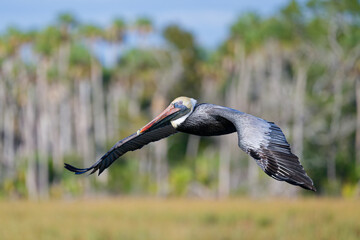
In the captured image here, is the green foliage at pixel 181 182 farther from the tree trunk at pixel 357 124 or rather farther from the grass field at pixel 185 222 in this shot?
the grass field at pixel 185 222

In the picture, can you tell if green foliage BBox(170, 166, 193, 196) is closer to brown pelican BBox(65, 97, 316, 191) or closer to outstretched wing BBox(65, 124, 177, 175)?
outstretched wing BBox(65, 124, 177, 175)

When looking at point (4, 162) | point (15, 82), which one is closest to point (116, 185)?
point (4, 162)

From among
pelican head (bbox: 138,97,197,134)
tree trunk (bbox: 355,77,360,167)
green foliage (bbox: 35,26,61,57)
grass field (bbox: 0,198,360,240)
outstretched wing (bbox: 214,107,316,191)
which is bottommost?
grass field (bbox: 0,198,360,240)

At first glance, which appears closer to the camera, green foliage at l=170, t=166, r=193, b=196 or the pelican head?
the pelican head

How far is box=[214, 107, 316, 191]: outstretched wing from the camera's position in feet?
13.5

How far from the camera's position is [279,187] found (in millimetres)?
34438

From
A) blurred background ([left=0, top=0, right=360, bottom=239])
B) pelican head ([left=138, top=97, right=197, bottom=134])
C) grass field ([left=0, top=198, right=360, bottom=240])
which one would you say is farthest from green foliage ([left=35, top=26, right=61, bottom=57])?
pelican head ([left=138, top=97, right=197, bottom=134])

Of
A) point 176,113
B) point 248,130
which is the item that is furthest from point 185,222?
point 248,130

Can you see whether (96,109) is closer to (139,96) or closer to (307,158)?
(139,96)

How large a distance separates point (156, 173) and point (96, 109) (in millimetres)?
13652

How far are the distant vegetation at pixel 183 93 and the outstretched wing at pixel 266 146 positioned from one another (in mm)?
29149

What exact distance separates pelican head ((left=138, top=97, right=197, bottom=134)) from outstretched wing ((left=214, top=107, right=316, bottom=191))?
1.11ft

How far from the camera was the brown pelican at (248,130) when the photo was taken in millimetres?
4109

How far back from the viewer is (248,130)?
434 cm
